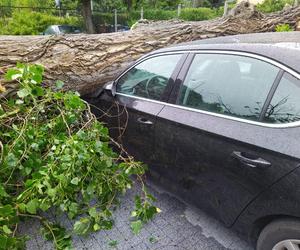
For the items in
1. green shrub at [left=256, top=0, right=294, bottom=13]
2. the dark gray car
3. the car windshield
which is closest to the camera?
the dark gray car

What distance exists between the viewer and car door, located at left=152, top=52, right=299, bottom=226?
1.64 m

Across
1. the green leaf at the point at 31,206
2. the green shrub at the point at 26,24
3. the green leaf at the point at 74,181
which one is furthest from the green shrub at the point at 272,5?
the green leaf at the point at 31,206

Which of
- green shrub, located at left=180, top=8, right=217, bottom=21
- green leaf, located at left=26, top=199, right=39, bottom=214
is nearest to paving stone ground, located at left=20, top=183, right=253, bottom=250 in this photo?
green leaf, located at left=26, top=199, right=39, bottom=214

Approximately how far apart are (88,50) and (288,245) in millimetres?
3040

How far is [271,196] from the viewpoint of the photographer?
1.61 metres

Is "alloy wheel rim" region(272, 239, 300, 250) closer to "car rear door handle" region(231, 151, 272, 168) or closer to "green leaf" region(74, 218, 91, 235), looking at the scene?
"car rear door handle" region(231, 151, 272, 168)

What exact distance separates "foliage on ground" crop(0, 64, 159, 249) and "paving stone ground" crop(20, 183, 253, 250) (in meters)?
0.23

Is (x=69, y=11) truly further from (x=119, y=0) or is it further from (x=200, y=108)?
(x=200, y=108)

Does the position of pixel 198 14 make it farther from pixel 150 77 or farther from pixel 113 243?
pixel 113 243

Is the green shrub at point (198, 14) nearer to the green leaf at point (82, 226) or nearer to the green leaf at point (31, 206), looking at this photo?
the green leaf at point (82, 226)

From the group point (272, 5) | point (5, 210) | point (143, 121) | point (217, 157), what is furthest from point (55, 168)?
point (272, 5)

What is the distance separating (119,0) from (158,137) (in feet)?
68.8

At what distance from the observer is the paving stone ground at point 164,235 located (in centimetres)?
223

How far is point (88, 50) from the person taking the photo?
3.69 meters
